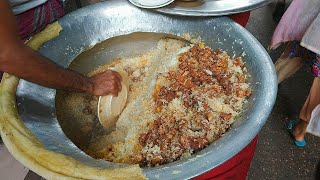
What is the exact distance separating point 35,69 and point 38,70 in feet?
0.04

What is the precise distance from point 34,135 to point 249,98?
3.06 feet

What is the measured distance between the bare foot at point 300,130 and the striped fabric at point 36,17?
2.00m

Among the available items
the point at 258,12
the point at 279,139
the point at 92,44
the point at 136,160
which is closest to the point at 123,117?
the point at 136,160

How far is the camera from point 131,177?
1.14 meters

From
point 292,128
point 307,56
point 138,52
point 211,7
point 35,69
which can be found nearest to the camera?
point 35,69

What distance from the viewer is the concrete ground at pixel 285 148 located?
8.09 feet

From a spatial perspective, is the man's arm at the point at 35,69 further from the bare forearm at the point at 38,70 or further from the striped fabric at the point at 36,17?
the striped fabric at the point at 36,17

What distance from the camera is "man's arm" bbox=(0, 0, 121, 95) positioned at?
1167 mm

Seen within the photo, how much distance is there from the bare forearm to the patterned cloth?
1487mm

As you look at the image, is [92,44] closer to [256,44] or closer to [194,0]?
[194,0]

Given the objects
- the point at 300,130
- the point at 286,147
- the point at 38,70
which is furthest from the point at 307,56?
the point at 38,70

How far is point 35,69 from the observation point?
4.23ft

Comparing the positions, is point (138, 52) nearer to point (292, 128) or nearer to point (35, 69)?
point (35, 69)

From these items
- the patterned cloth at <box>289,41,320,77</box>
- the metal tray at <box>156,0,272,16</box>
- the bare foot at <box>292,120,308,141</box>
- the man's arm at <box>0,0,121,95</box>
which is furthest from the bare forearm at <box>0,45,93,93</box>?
the bare foot at <box>292,120,308,141</box>
